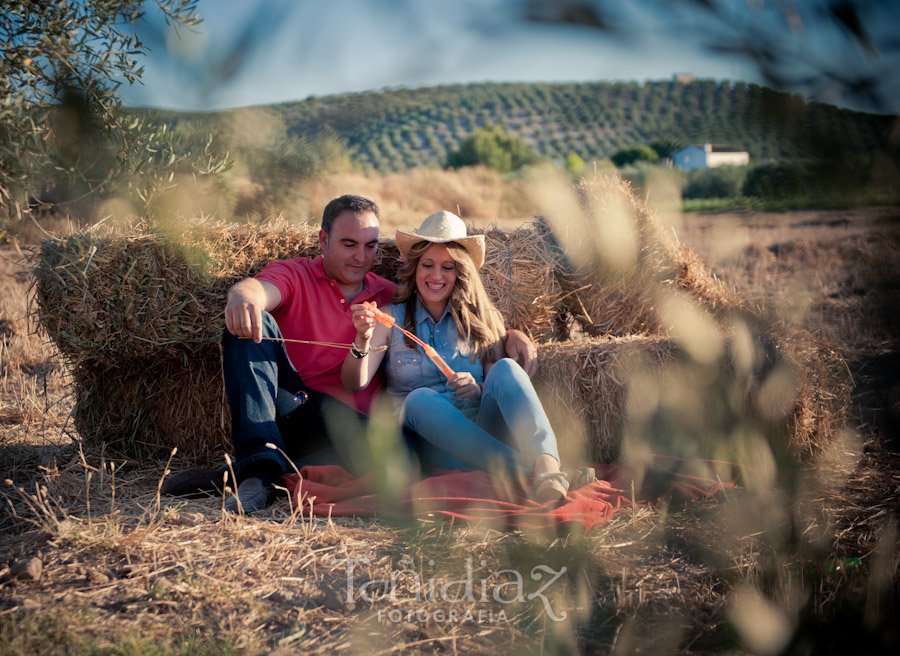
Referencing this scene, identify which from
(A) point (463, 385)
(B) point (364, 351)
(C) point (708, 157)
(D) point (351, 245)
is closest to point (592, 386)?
(A) point (463, 385)

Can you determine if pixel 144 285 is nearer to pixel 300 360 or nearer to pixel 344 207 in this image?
pixel 300 360

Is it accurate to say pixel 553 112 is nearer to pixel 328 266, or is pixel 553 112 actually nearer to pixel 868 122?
pixel 868 122

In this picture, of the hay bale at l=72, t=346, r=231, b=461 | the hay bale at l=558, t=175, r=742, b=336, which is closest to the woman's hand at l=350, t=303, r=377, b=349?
the hay bale at l=72, t=346, r=231, b=461

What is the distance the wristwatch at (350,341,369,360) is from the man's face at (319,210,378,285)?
0.53 m

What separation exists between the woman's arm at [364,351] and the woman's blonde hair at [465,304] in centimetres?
16

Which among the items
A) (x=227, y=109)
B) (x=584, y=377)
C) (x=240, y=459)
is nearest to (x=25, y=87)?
(x=240, y=459)

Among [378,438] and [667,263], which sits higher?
[667,263]

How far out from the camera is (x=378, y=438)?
3.48 metres

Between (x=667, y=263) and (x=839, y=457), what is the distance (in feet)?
5.49

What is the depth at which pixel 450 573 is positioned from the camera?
234 centimetres

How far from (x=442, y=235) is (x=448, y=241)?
5 centimetres

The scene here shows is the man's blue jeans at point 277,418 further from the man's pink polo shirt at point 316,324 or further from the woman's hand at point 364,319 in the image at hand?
the woman's hand at point 364,319

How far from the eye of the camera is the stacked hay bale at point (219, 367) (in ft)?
11.8

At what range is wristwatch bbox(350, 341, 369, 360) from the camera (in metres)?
3.45
